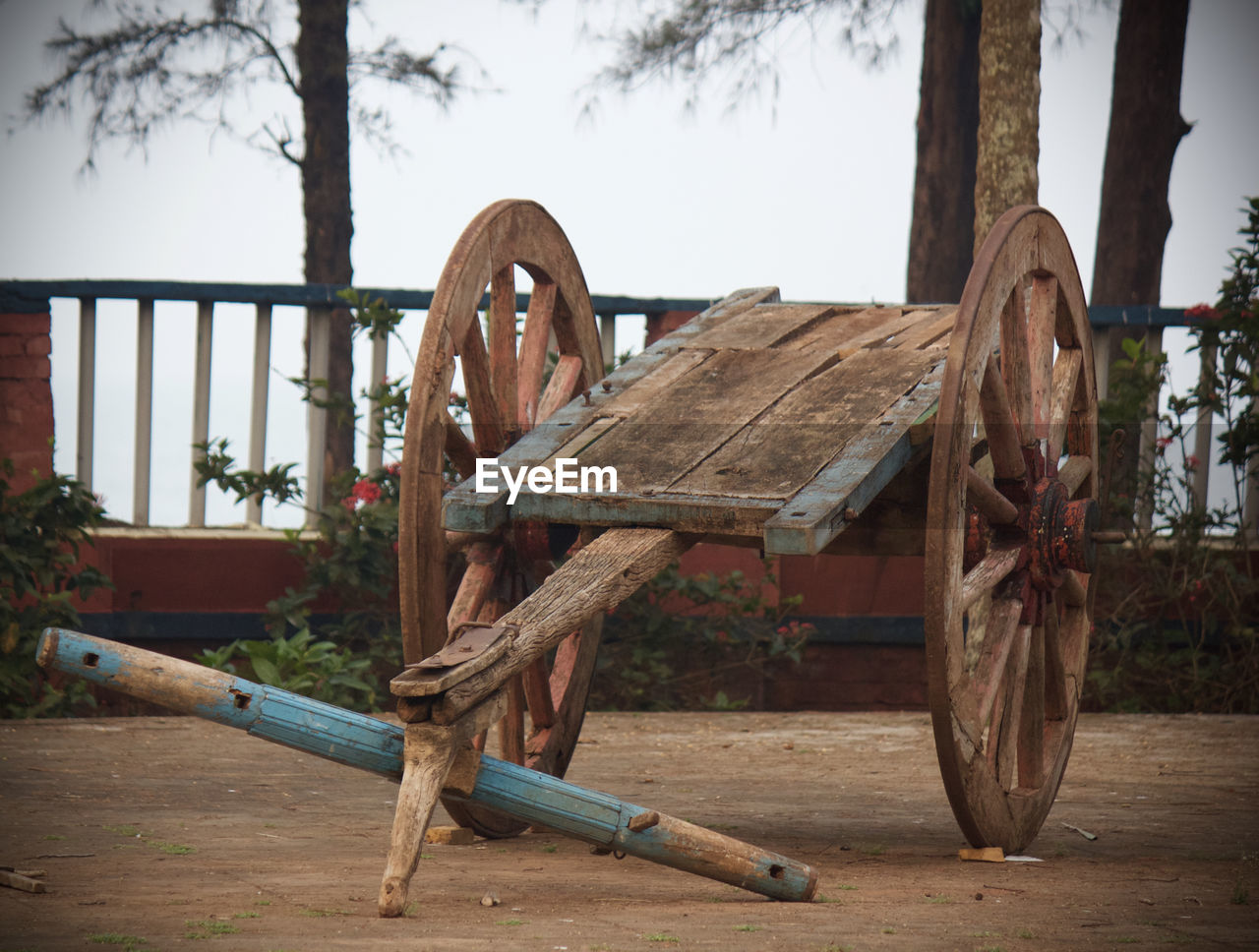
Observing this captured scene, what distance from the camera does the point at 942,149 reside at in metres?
8.93

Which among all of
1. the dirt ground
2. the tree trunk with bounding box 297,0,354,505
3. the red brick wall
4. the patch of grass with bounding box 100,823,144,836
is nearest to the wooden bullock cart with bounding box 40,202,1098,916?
the dirt ground

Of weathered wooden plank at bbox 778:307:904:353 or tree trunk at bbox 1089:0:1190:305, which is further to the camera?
tree trunk at bbox 1089:0:1190:305

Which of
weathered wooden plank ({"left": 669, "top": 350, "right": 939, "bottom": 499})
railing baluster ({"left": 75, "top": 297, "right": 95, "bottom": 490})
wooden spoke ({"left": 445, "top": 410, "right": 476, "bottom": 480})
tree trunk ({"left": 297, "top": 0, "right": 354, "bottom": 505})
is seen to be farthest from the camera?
tree trunk ({"left": 297, "top": 0, "right": 354, "bottom": 505})

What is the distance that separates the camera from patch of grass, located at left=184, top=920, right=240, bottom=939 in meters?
2.46

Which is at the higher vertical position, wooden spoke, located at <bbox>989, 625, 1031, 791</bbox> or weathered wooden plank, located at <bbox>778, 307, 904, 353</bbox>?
weathered wooden plank, located at <bbox>778, 307, 904, 353</bbox>

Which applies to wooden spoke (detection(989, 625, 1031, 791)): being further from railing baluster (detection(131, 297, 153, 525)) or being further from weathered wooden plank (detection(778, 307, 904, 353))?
railing baluster (detection(131, 297, 153, 525))

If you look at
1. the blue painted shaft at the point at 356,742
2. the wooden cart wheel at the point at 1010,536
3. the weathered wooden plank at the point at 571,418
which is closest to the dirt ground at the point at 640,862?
the blue painted shaft at the point at 356,742

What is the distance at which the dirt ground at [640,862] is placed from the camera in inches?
Answer: 103

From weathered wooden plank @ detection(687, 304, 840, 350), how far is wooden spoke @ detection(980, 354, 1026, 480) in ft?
2.32

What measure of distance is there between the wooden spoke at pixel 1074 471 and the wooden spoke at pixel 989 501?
38cm

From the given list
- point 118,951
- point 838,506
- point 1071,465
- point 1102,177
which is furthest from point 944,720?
point 1102,177

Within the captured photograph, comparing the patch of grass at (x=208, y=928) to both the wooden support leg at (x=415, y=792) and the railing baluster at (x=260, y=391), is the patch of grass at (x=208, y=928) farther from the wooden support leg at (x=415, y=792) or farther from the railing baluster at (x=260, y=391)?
the railing baluster at (x=260, y=391)

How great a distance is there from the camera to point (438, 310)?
333cm

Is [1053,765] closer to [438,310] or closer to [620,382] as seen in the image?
[620,382]
